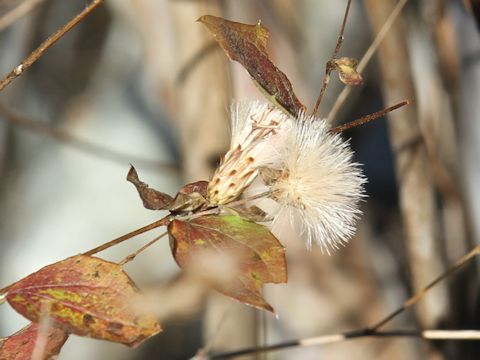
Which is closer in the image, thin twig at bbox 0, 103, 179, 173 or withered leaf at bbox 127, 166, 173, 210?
withered leaf at bbox 127, 166, 173, 210

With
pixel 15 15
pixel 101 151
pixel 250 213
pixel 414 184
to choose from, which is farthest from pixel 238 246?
pixel 101 151

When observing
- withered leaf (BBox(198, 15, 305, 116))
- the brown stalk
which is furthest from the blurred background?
withered leaf (BBox(198, 15, 305, 116))

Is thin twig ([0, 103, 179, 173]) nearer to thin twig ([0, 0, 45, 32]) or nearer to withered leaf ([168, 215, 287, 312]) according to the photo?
thin twig ([0, 0, 45, 32])

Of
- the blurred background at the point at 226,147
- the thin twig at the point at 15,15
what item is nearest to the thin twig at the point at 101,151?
the blurred background at the point at 226,147

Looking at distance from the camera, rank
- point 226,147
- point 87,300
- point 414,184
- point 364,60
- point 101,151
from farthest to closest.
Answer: point 101,151 → point 226,147 → point 414,184 → point 364,60 → point 87,300

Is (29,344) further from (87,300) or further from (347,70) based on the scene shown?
(347,70)

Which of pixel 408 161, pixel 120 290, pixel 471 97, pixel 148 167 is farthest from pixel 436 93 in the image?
pixel 120 290
